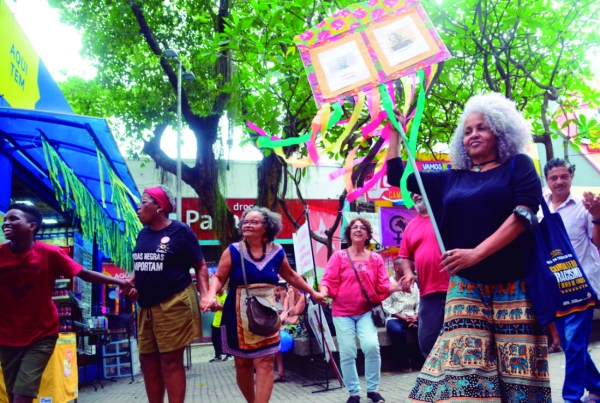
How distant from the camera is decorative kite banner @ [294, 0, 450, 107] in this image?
3.13 meters

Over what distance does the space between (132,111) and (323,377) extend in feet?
30.1

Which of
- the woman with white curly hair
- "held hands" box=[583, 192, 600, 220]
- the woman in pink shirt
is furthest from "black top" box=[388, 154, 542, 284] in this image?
the woman in pink shirt

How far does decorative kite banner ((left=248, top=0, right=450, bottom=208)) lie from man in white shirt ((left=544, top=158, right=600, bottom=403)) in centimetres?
154

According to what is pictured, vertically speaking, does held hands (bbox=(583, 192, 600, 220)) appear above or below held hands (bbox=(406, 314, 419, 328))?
above

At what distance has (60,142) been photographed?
671 cm

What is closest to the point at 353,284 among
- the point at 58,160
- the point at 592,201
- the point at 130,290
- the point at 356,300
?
the point at 356,300

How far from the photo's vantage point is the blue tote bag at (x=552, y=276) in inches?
95.1

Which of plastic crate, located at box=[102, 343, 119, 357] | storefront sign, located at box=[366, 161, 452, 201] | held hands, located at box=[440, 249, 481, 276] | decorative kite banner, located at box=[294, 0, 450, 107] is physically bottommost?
plastic crate, located at box=[102, 343, 119, 357]

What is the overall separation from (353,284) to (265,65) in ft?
11.3

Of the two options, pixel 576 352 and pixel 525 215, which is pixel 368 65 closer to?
pixel 525 215

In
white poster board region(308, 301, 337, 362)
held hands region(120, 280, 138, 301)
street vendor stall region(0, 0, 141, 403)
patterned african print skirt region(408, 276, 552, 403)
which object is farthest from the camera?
white poster board region(308, 301, 337, 362)

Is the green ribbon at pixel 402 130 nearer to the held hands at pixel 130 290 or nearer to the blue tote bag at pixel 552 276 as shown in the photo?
the blue tote bag at pixel 552 276

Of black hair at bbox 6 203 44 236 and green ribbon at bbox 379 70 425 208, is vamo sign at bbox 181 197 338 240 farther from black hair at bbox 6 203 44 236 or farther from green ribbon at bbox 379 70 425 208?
green ribbon at bbox 379 70 425 208

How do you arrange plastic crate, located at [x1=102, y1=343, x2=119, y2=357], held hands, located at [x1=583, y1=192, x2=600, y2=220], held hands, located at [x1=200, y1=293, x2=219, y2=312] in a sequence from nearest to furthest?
held hands, located at [x1=583, y1=192, x2=600, y2=220]
held hands, located at [x1=200, y1=293, x2=219, y2=312]
plastic crate, located at [x1=102, y1=343, x2=119, y2=357]
